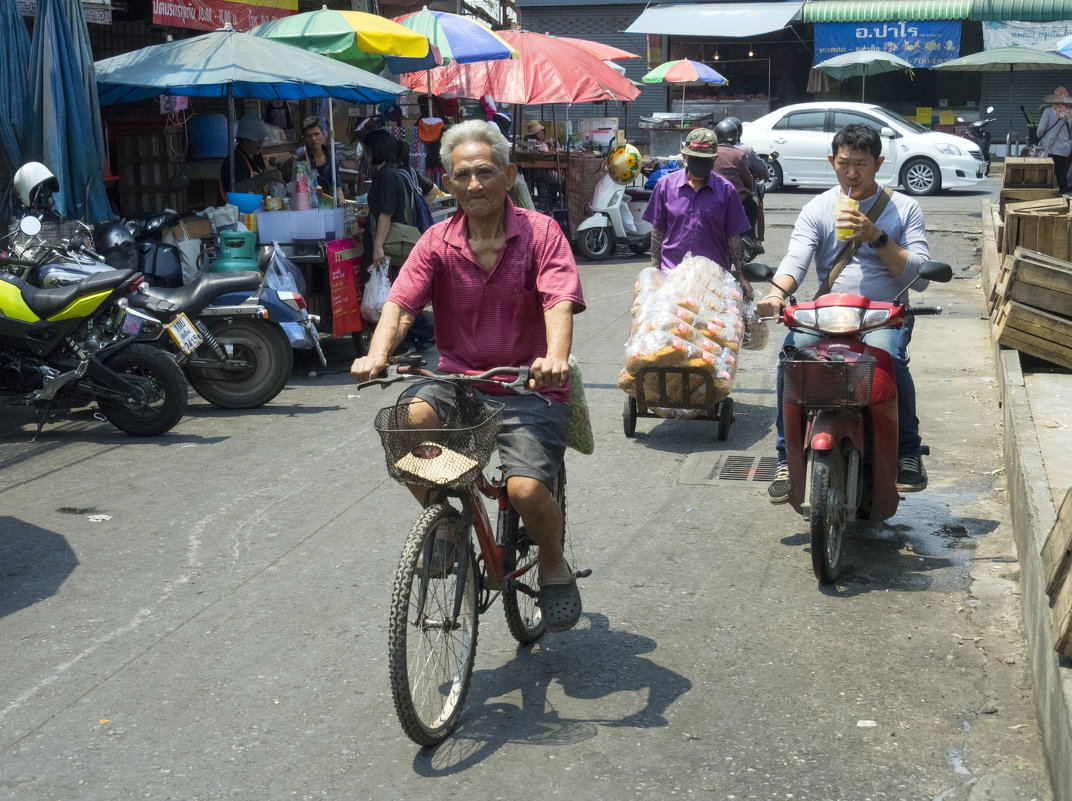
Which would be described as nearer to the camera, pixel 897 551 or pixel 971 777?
pixel 971 777

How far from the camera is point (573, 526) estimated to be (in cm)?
596

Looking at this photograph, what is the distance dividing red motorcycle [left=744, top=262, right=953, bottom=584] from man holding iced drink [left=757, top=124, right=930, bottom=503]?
6.6 inches

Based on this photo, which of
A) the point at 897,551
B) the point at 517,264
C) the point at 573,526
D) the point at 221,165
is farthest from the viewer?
the point at 221,165

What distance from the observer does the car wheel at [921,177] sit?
2233 cm

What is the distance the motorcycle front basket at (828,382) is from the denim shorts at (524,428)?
4.77 feet

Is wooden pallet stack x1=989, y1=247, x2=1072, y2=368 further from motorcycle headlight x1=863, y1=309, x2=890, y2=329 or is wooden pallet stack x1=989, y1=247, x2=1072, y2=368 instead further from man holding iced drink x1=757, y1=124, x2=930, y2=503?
motorcycle headlight x1=863, y1=309, x2=890, y2=329

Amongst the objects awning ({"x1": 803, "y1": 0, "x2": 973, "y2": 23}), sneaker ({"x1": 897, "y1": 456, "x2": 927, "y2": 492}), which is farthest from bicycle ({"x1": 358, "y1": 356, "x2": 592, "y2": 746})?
awning ({"x1": 803, "y1": 0, "x2": 973, "y2": 23})

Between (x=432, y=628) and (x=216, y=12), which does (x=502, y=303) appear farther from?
(x=216, y=12)

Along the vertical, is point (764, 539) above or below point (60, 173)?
below

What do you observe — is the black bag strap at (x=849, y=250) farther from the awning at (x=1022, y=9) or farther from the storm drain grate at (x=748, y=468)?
the awning at (x=1022, y=9)

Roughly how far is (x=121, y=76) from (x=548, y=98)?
5.87 metres

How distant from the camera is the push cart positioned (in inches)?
287

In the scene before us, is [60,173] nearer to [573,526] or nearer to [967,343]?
[573,526]

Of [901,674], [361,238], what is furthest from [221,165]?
[901,674]
